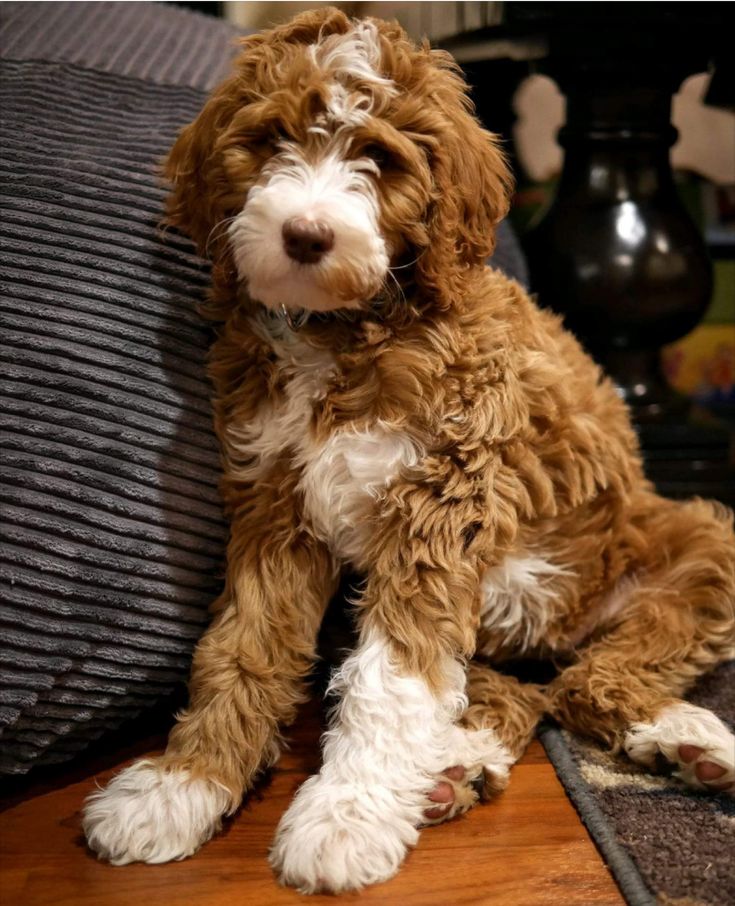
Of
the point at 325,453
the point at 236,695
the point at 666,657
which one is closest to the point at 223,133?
the point at 325,453

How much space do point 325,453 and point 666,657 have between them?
649mm

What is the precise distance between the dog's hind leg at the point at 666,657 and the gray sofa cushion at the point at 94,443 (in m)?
0.61

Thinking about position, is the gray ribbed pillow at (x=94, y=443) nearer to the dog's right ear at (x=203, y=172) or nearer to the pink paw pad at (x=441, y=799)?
the dog's right ear at (x=203, y=172)

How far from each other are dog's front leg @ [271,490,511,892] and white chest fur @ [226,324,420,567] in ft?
0.21

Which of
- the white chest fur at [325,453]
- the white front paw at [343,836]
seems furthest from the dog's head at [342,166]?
the white front paw at [343,836]

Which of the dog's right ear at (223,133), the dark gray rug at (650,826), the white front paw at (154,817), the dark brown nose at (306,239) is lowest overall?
the dark gray rug at (650,826)

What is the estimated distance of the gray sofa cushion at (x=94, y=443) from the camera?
4.05 ft

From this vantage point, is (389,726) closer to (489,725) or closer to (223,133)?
(489,725)

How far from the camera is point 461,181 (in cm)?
120

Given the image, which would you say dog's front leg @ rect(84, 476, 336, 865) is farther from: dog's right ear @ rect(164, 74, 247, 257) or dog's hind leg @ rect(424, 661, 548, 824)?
dog's right ear @ rect(164, 74, 247, 257)

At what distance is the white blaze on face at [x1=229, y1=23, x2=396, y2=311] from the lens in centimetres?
110

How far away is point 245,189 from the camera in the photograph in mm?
1190

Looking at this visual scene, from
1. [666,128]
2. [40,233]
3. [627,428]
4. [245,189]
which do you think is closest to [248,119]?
[245,189]

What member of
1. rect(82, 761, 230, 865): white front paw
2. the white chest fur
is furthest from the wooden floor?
the white chest fur
